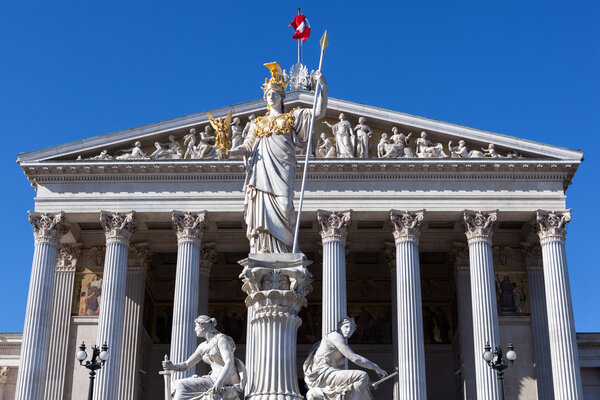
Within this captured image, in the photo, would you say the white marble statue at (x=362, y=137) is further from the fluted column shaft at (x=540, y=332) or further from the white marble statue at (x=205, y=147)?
the fluted column shaft at (x=540, y=332)

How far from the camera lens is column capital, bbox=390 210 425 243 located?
135 ft

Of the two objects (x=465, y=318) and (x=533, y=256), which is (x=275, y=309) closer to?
(x=465, y=318)

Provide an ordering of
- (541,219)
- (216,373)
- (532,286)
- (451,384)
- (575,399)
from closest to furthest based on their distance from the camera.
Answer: (216,373)
(575,399)
(541,219)
(532,286)
(451,384)

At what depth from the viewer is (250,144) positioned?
50.3 ft

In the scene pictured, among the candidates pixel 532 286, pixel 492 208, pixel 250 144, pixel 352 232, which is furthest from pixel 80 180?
pixel 250 144

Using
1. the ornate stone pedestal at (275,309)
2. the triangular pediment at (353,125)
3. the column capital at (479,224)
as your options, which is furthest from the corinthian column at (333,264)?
the ornate stone pedestal at (275,309)

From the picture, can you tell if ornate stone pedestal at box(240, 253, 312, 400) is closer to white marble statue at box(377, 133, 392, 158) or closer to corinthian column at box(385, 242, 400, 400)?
white marble statue at box(377, 133, 392, 158)

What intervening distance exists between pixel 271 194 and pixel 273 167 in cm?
47

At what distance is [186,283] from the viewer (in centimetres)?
4022

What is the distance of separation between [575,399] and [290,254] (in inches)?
1103

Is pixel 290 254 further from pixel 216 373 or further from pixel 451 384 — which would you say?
pixel 451 384

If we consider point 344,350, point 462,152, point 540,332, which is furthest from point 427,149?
point 344,350

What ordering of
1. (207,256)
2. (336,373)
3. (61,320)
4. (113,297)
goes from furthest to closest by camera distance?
(207,256) → (61,320) → (113,297) → (336,373)

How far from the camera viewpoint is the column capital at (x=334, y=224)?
4116cm
